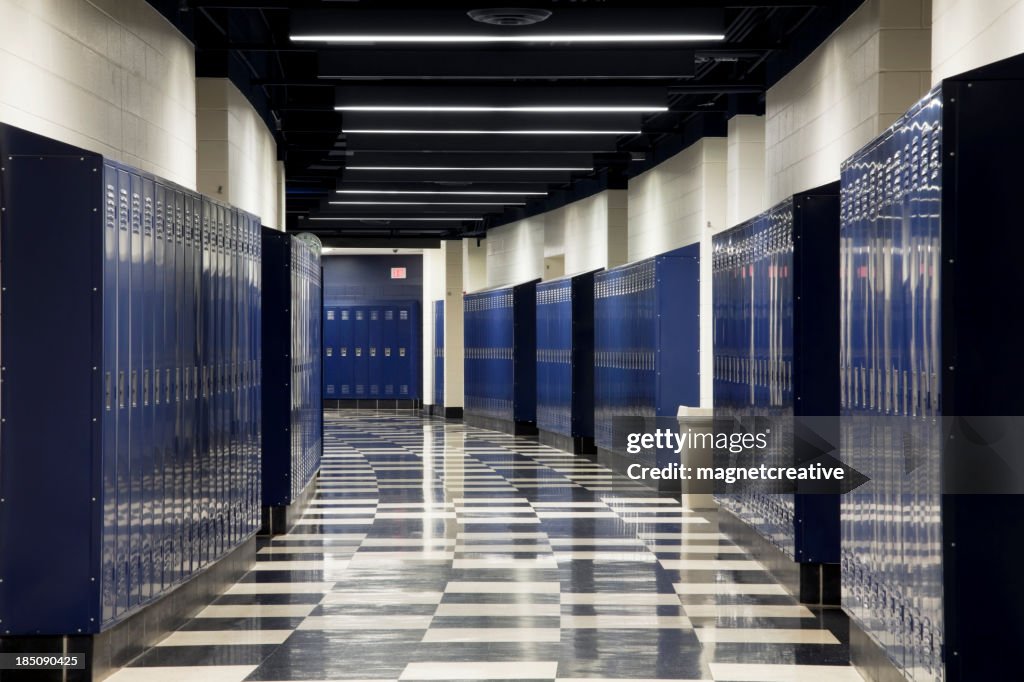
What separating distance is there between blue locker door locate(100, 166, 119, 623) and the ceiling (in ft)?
11.0

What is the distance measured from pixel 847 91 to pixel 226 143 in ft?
14.9

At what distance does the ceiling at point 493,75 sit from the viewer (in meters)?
9.02

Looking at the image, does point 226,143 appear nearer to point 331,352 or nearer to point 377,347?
point 377,347

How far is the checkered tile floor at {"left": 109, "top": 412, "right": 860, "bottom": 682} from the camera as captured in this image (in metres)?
6.04

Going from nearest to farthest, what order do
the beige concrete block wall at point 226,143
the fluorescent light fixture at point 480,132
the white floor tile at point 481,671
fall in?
the white floor tile at point 481,671
the beige concrete block wall at point 226,143
the fluorescent light fixture at point 480,132

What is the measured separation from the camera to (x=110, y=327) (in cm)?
568

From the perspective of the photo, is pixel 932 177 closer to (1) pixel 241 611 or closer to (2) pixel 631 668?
(2) pixel 631 668

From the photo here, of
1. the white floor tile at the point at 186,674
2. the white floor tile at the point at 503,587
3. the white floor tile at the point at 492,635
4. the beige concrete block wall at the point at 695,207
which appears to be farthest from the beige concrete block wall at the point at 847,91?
the white floor tile at the point at 186,674

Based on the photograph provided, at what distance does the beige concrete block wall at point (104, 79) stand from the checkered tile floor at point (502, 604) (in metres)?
2.46

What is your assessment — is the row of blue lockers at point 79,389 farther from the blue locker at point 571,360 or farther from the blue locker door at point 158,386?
the blue locker at point 571,360

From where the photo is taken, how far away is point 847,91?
→ 29.0 ft

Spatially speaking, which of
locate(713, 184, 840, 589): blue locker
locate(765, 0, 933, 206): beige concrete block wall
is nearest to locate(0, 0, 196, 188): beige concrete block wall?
locate(713, 184, 840, 589): blue locker

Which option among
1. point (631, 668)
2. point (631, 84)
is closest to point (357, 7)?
point (631, 84)

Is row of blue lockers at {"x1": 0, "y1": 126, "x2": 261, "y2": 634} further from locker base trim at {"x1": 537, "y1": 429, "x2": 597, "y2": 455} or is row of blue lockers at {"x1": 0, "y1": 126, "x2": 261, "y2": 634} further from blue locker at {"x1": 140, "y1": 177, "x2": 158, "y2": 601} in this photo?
locker base trim at {"x1": 537, "y1": 429, "x2": 597, "y2": 455}
